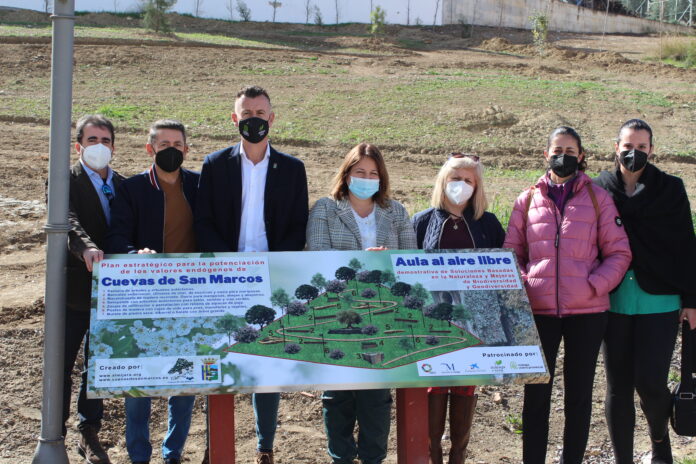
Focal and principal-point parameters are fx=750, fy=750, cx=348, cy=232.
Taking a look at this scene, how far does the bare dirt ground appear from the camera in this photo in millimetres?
5316

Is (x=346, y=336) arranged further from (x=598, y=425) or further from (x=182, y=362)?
(x=598, y=425)

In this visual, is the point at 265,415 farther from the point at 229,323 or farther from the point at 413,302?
the point at 413,302

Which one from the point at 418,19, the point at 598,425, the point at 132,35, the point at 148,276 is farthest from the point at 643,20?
the point at 148,276

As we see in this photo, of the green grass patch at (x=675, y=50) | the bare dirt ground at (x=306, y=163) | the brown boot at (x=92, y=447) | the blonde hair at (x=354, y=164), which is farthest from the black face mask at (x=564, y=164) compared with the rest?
the green grass patch at (x=675, y=50)

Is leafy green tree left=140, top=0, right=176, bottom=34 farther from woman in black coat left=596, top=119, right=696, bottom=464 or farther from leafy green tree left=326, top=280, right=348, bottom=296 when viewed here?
leafy green tree left=326, top=280, right=348, bottom=296

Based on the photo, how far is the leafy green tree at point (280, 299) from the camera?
12.5ft

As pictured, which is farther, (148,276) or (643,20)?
(643,20)

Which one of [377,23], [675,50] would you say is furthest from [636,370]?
[377,23]

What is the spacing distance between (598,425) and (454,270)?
244 centimetres

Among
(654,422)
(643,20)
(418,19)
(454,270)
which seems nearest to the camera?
(454,270)

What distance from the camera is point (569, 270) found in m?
4.21

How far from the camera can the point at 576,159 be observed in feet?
14.2

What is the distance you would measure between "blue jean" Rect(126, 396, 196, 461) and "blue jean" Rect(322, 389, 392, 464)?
0.88 meters

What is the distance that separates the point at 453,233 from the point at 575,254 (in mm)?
698
